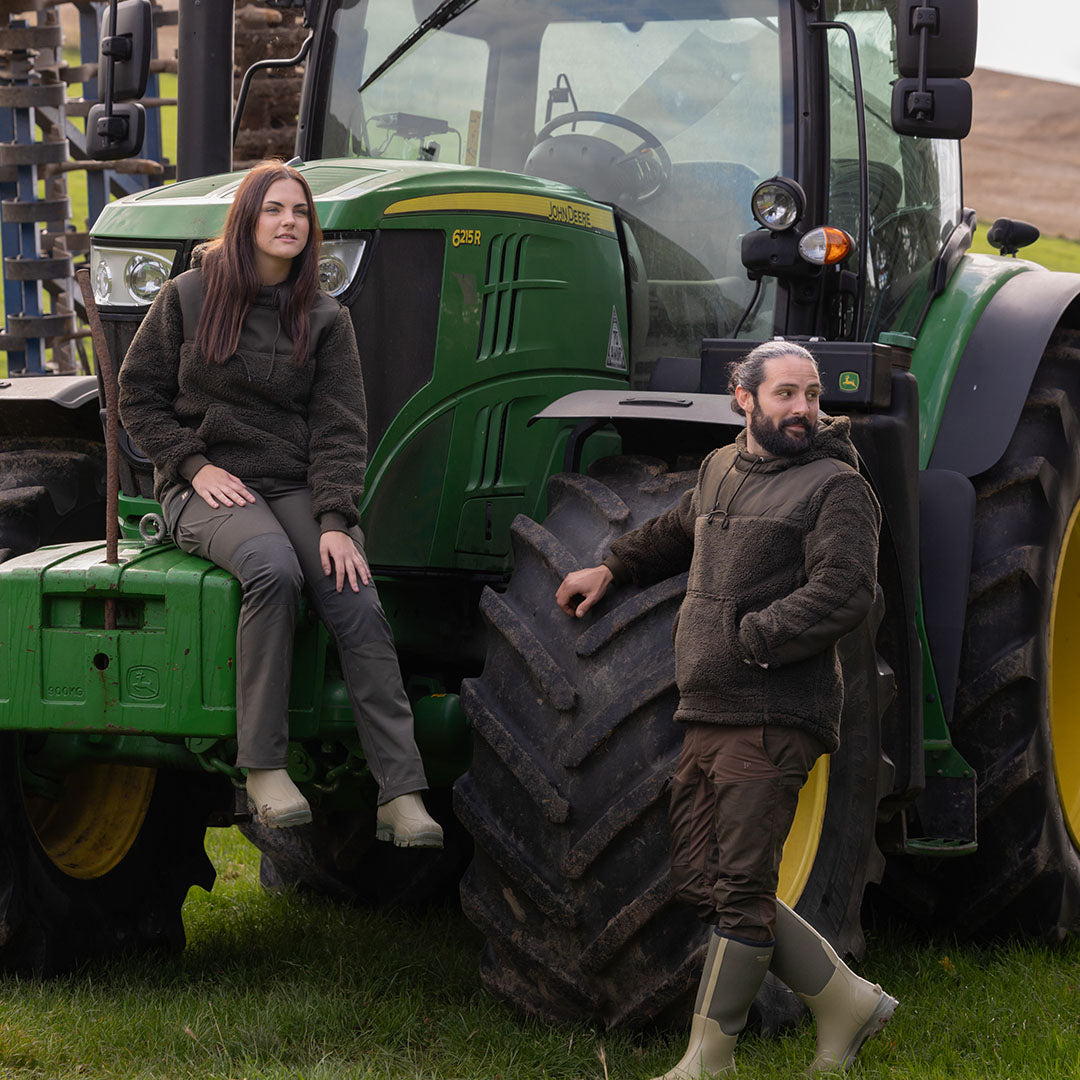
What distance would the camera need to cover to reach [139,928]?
4.57 metres

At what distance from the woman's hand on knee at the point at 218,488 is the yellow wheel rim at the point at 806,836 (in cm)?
144

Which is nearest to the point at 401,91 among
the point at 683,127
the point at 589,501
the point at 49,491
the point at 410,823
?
the point at 683,127

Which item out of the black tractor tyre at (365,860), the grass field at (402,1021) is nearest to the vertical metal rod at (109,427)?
the grass field at (402,1021)

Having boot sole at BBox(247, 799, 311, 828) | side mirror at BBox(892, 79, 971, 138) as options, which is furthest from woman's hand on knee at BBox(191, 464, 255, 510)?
side mirror at BBox(892, 79, 971, 138)

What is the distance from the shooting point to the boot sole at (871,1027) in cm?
351

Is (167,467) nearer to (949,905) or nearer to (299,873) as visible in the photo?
(299,873)

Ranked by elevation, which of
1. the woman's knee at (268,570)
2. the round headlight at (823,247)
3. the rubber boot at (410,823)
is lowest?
the rubber boot at (410,823)

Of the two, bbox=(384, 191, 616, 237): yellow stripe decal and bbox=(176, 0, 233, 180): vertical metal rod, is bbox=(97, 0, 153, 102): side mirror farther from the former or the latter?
bbox=(384, 191, 616, 237): yellow stripe decal

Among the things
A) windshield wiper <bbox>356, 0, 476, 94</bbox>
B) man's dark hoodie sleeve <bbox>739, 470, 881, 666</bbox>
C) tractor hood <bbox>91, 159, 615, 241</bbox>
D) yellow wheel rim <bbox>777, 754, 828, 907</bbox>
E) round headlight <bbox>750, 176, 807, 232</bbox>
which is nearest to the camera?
man's dark hoodie sleeve <bbox>739, 470, 881, 666</bbox>

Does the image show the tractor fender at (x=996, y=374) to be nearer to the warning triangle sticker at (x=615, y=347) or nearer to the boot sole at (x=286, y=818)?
the warning triangle sticker at (x=615, y=347)

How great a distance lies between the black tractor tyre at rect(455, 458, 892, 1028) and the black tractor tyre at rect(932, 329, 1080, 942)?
83cm

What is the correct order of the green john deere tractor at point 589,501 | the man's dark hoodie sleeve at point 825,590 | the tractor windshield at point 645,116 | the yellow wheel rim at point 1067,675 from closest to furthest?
the man's dark hoodie sleeve at point 825,590 → the green john deere tractor at point 589,501 → the tractor windshield at point 645,116 → the yellow wheel rim at point 1067,675

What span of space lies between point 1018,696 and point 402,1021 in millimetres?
1862

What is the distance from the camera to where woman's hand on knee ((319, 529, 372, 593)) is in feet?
11.8
